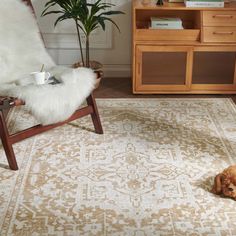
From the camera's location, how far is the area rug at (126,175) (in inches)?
75.7

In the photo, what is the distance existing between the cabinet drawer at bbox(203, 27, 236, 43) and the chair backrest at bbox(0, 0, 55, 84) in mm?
1125

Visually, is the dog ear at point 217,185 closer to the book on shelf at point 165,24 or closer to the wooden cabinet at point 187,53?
the wooden cabinet at point 187,53

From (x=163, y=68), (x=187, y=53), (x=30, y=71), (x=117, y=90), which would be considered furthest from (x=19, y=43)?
(x=187, y=53)

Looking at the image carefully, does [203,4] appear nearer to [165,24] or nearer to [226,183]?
[165,24]

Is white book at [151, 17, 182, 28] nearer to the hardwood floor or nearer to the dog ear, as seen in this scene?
the hardwood floor

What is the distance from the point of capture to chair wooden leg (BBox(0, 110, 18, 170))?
2.26 metres

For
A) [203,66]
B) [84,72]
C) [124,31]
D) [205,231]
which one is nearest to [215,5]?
[203,66]

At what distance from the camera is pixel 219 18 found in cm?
309

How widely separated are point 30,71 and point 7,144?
22.5 inches

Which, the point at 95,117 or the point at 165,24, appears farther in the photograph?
the point at 165,24

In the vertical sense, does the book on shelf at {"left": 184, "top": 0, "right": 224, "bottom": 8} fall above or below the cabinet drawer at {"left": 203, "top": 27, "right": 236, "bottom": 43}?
above

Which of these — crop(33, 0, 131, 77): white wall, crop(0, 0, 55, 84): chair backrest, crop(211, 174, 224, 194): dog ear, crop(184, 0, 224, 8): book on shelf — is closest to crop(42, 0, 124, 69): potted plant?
crop(33, 0, 131, 77): white wall

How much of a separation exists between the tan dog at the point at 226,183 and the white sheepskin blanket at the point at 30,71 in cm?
85

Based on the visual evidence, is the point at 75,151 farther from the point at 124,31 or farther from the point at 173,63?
the point at 124,31
